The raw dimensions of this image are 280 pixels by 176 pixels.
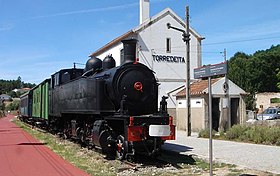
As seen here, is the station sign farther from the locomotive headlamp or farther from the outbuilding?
the outbuilding

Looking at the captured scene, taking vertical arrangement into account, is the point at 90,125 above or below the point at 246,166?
above

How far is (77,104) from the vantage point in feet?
46.9

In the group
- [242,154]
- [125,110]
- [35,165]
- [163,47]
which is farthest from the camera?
[163,47]

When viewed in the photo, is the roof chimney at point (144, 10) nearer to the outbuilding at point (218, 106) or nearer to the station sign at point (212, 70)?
the outbuilding at point (218, 106)

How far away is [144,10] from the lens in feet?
98.3

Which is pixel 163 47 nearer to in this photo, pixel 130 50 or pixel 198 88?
pixel 198 88

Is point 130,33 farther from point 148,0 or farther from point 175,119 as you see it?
point 175,119

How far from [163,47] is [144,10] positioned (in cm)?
359

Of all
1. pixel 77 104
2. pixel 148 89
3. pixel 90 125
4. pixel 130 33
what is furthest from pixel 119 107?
pixel 130 33

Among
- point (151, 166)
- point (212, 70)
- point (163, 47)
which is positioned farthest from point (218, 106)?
point (212, 70)

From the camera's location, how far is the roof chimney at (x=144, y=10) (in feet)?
97.3

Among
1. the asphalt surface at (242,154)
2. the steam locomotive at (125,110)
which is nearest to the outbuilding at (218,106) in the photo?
the asphalt surface at (242,154)

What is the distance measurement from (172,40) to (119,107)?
19288mm

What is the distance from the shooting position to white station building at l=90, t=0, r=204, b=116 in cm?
2873
